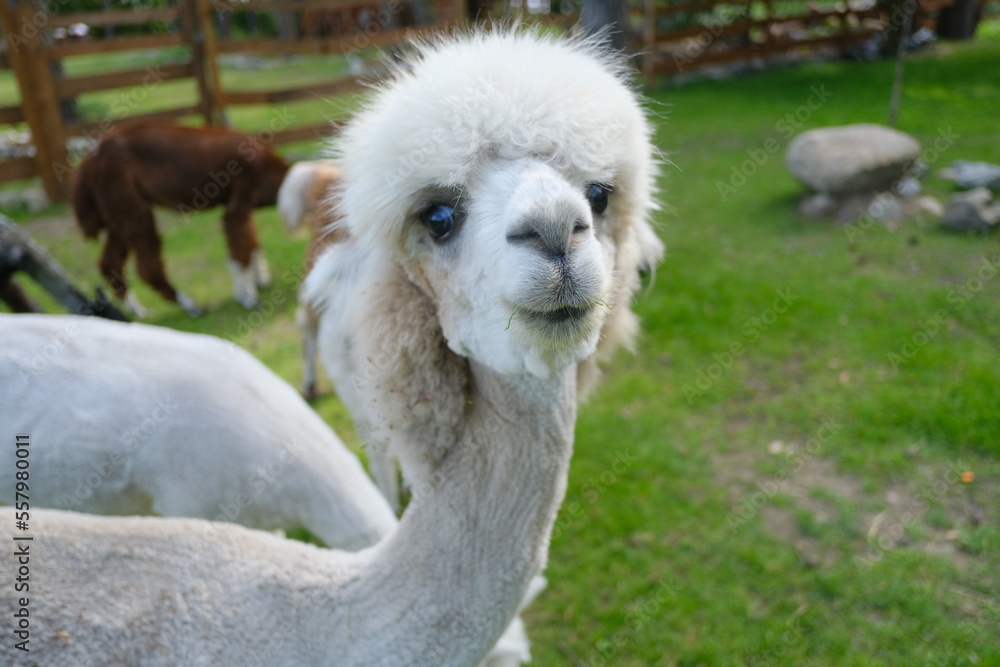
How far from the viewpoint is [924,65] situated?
11.7 m

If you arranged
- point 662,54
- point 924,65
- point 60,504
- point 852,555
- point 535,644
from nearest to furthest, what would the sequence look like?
point 60,504, point 535,644, point 852,555, point 924,65, point 662,54

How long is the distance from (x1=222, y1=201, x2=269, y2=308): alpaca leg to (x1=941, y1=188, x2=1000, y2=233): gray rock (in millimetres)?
6491

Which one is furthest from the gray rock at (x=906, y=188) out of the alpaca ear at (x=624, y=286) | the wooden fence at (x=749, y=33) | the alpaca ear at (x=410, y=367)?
the wooden fence at (x=749, y=33)

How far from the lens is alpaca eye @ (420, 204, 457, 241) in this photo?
141cm

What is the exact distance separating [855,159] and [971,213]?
108cm

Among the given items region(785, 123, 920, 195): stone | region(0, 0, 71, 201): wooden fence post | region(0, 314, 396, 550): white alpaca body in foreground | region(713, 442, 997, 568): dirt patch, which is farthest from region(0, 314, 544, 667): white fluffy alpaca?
region(0, 0, 71, 201): wooden fence post

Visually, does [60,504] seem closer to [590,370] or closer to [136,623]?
[136,623]

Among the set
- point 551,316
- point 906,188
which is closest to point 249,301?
point 551,316

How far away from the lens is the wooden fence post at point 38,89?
7.68 m

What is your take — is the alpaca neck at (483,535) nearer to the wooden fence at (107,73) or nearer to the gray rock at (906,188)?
the gray rock at (906,188)

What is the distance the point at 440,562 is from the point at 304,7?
10868 millimetres

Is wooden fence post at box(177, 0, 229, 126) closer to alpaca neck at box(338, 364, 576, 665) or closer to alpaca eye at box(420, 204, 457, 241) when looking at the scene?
alpaca eye at box(420, 204, 457, 241)

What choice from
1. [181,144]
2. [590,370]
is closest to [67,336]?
[590,370]

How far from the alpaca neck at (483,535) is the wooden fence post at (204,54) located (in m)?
9.36
